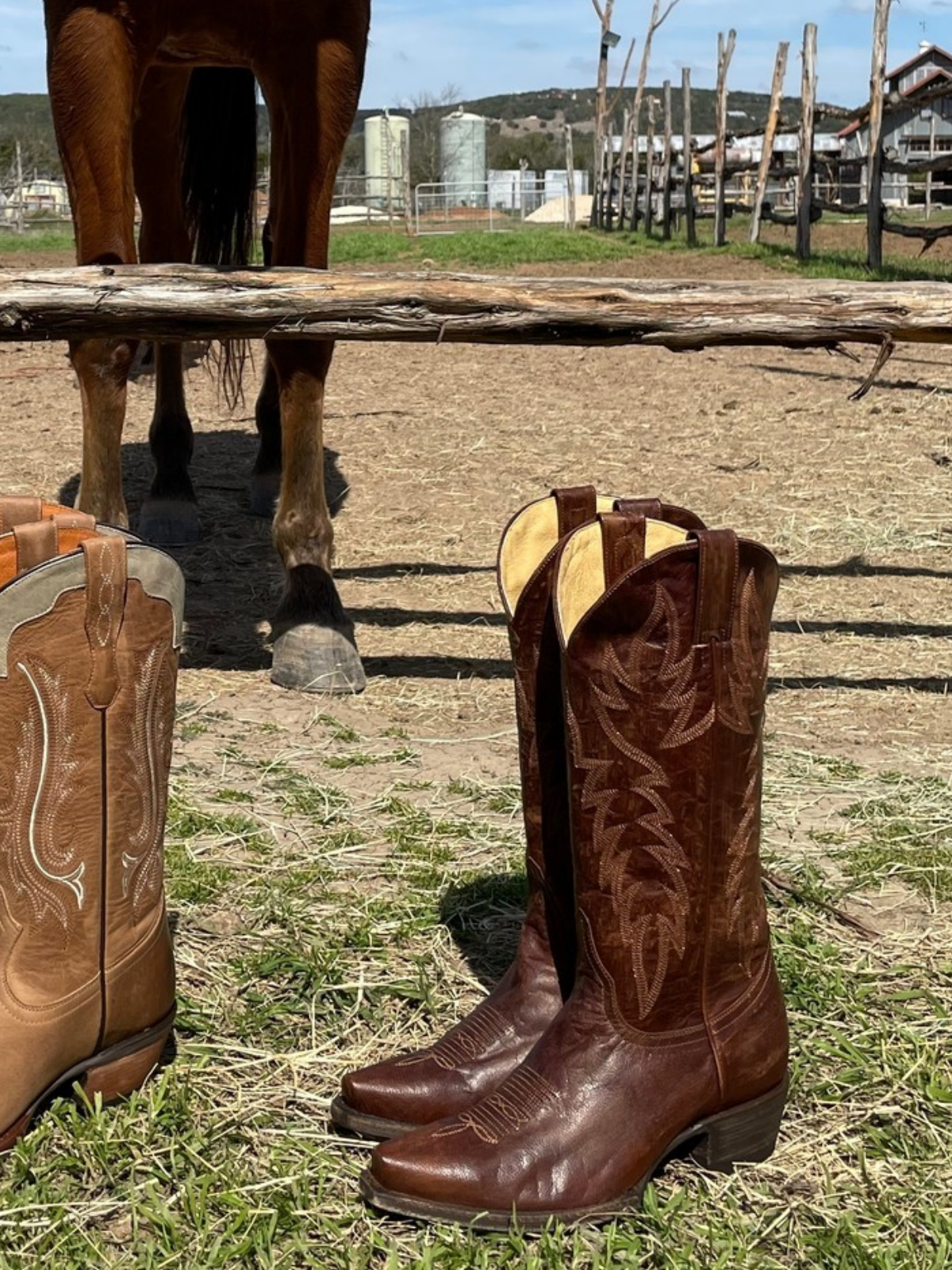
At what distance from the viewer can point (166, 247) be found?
4387 mm

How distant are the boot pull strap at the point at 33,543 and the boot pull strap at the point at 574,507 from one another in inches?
24.0

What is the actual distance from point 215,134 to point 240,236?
0.34m

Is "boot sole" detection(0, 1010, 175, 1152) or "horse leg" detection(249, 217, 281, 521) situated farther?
"horse leg" detection(249, 217, 281, 521)

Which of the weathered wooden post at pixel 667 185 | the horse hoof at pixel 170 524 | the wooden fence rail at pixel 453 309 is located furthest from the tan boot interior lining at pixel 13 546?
the weathered wooden post at pixel 667 185

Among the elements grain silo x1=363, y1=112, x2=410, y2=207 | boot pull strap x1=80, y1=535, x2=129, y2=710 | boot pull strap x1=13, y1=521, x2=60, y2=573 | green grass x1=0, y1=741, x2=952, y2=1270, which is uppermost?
grain silo x1=363, y1=112, x2=410, y2=207

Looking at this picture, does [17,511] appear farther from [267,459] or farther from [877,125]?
[877,125]

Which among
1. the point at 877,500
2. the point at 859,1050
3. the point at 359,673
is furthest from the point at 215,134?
the point at 859,1050

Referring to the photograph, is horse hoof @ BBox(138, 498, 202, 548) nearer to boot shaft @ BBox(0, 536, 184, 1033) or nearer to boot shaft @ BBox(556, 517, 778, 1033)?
boot shaft @ BBox(0, 536, 184, 1033)

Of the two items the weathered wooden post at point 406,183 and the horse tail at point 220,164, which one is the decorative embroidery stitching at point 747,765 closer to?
the horse tail at point 220,164

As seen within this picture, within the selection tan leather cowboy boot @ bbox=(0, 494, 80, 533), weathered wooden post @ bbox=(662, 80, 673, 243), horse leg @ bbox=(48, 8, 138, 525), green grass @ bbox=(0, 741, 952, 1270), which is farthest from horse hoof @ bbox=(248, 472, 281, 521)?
weathered wooden post @ bbox=(662, 80, 673, 243)

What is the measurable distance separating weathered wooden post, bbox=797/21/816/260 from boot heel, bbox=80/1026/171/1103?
14188 millimetres

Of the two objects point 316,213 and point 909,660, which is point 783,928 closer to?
point 909,660

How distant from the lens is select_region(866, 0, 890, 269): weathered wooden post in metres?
12.9

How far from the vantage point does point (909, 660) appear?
11.7 ft
